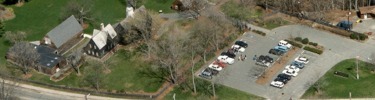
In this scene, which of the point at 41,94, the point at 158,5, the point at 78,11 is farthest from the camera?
the point at 158,5

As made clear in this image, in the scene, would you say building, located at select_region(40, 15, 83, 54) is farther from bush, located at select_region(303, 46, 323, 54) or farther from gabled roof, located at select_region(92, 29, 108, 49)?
bush, located at select_region(303, 46, 323, 54)

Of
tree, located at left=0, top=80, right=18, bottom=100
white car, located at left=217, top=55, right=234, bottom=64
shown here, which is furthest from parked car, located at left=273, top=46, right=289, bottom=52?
tree, located at left=0, top=80, right=18, bottom=100

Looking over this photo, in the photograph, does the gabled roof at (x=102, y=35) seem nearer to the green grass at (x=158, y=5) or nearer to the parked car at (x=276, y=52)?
the green grass at (x=158, y=5)

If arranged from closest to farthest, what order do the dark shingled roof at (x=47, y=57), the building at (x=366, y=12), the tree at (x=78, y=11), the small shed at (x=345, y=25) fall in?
the dark shingled roof at (x=47, y=57) < the small shed at (x=345, y=25) < the building at (x=366, y=12) < the tree at (x=78, y=11)

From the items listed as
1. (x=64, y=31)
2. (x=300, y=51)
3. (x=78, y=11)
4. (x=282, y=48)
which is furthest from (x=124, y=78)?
(x=300, y=51)

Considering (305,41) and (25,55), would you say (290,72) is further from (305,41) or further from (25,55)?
(25,55)

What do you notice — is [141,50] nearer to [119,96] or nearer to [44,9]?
[119,96]

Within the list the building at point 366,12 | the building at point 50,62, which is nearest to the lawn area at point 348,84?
the building at point 366,12
